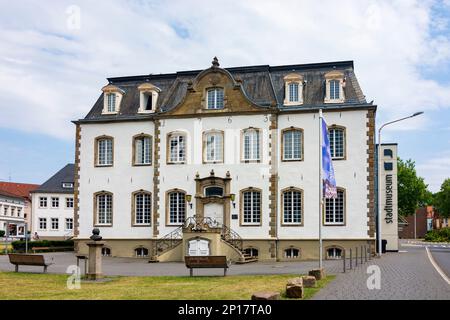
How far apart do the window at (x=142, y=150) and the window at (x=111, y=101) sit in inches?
109

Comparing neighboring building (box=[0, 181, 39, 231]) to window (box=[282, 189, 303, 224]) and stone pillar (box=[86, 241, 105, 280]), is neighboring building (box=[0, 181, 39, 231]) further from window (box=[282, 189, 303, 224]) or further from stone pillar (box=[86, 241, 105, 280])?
stone pillar (box=[86, 241, 105, 280])

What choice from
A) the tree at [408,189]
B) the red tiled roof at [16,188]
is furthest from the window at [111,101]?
the red tiled roof at [16,188]

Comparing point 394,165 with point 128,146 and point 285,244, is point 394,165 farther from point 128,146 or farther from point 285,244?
point 128,146

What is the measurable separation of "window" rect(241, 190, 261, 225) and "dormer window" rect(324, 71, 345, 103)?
6.71m

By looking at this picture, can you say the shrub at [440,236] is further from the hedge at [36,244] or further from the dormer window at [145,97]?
the dormer window at [145,97]

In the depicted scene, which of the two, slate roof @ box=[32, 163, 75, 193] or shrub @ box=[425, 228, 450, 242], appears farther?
shrub @ box=[425, 228, 450, 242]

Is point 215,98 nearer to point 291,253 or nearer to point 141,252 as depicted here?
point 291,253

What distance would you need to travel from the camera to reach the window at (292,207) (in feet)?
112

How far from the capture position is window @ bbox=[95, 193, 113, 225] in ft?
123

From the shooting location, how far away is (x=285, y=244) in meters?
34.1

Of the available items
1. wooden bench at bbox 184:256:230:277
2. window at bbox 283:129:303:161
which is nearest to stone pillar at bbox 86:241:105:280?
wooden bench at bbox 184:256:230:277

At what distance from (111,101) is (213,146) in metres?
7.67
